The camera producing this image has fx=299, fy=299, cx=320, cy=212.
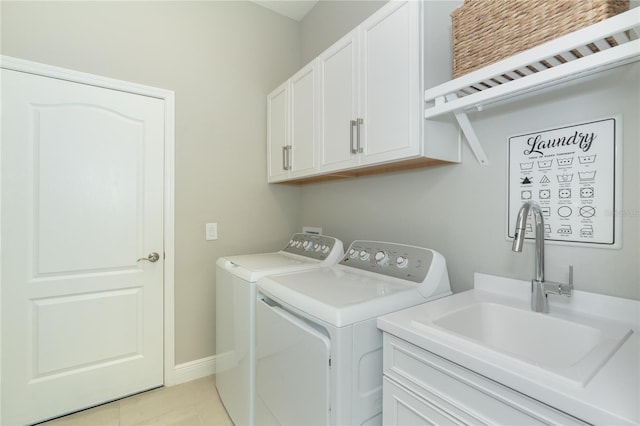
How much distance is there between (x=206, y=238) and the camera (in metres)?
2.27

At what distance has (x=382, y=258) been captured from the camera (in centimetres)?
152

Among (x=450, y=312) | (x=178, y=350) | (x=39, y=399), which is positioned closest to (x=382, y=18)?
(x=450, y=312)

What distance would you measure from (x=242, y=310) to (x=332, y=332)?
74 centimetres

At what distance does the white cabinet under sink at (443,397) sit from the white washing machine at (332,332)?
97 millimetres

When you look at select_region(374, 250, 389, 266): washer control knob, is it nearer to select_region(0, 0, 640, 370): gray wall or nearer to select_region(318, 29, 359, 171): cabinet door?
select_region(0, 0, 640, 370): gray wall

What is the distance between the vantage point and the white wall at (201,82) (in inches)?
72.3

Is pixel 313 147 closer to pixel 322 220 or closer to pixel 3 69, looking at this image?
pixel 322 220

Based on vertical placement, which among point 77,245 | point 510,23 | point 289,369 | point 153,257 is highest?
point 510,23

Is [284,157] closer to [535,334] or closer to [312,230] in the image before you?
[312,230]

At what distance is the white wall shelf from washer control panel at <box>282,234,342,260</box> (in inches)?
38.2

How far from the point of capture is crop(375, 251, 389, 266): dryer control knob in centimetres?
150

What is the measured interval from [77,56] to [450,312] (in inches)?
98.5

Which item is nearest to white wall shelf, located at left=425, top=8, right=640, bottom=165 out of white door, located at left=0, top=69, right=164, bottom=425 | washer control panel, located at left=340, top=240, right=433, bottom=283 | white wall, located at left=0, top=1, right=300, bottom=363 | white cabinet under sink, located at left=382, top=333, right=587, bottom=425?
washer control panel, located at left=340, top=240, right=433, bottom=283

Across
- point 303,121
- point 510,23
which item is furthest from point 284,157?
point 510,23
